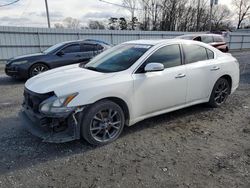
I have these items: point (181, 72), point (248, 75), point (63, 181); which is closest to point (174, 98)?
point (181, 72)

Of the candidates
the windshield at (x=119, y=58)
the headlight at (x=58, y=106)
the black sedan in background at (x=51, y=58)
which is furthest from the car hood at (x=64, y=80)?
the black sedan in background at (x=51, y=58)

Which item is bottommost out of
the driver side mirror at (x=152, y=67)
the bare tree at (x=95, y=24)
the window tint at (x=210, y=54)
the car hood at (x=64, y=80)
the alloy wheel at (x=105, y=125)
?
the alloy wheel at (x=105, y=125)

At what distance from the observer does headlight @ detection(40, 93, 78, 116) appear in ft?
10.2

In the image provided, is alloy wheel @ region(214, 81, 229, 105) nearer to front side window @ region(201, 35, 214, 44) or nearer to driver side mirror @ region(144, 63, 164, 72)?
driver side mirror @ region(144, 63, 164, 72)

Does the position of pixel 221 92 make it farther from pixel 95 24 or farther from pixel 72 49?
pixel 95 24

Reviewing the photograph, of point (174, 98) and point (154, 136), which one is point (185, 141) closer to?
point (154, 136)

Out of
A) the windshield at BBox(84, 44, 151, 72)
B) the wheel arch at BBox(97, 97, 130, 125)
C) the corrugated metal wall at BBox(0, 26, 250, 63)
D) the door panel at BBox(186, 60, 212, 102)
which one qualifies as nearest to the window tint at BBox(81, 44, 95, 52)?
Answer: the windshield at BBox(84, 44, 151, 72)

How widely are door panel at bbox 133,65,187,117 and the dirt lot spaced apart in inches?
17.9

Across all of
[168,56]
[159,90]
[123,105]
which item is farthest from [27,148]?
[168,56]

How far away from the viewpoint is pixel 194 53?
457 centimetres

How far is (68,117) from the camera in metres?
3.15

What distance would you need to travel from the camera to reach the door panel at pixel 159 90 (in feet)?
12.3

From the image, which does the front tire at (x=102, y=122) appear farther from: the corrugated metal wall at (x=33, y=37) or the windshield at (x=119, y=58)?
the corrugated metal wall at (x=33, y=37)

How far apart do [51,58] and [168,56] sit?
18.1ft
